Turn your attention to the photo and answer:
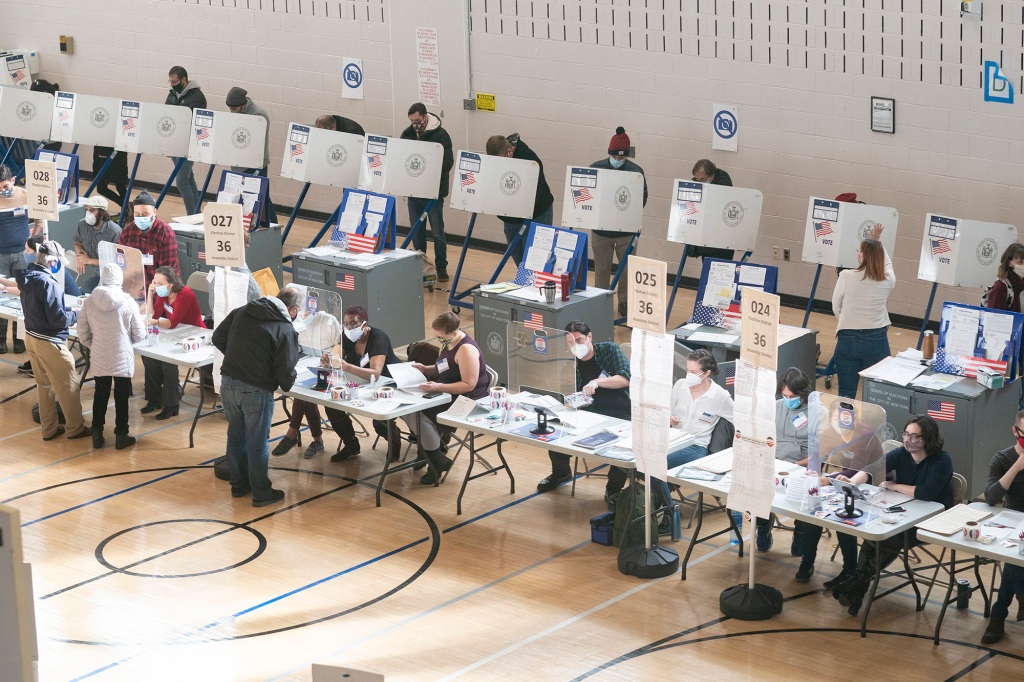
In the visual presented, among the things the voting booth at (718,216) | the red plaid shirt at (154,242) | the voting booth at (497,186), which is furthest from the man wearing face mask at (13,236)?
the voting booth at (718,216)

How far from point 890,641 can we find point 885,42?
6.65m

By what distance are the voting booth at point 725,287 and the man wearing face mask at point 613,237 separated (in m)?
1.50

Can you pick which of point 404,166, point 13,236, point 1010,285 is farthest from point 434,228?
point 1010,285

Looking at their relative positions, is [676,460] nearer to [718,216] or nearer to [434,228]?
[718,216]

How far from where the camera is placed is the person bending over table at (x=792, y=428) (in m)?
8.21

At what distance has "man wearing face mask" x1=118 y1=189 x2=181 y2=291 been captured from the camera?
40.1ft

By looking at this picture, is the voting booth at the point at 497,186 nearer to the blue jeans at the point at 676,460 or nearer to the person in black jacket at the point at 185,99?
the person in black jacket at the point at 185,99

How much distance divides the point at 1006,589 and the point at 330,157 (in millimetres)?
9008

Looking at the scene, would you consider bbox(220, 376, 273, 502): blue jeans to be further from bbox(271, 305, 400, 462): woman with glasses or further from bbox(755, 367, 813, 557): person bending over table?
bbox(755, 367, 813, 557): person bending over table

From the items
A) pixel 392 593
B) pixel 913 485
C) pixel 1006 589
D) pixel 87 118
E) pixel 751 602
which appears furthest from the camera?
pixel 87 118

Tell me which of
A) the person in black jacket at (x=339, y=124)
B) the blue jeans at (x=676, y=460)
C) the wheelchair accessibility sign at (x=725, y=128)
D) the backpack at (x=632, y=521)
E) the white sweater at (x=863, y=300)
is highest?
the person in black jacket at (x=339, y=124)

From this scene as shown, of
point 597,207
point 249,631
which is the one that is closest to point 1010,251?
point 597,207

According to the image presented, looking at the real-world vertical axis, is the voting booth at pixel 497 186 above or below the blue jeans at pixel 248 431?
above

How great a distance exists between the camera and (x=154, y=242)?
40.3 ft
